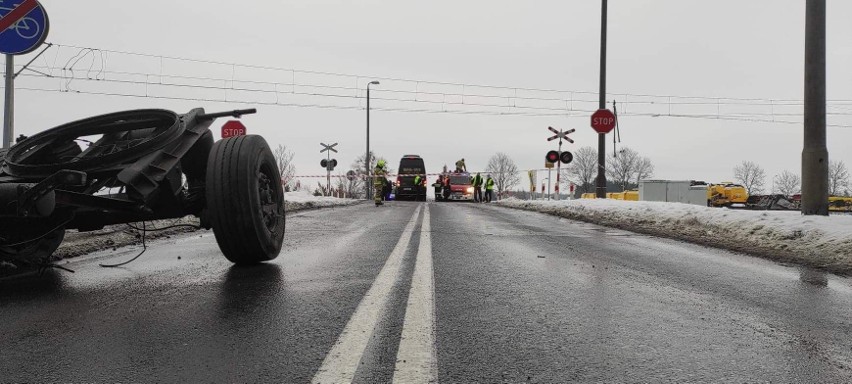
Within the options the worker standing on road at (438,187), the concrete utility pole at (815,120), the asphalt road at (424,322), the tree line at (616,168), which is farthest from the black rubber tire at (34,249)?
the tree line at (616,168)

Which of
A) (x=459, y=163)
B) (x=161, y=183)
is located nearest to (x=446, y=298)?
(x=161, y=183)

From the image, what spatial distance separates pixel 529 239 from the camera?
719 centimetres

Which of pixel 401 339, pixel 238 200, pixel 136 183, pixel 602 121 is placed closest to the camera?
pixel 401 339

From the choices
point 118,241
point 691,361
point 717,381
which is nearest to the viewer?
point 717,381

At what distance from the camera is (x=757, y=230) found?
7340 mm

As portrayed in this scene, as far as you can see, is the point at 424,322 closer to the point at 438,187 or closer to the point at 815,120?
the point at 815,120

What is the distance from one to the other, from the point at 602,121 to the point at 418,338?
15906mm

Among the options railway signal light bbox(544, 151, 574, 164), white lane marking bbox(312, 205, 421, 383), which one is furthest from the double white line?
railway signal light bbox(544, 151, 574, 164)

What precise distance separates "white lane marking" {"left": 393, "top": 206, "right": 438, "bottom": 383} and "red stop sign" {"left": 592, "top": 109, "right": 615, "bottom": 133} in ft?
47.0

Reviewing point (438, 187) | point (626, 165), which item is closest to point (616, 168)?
point (626, 165)

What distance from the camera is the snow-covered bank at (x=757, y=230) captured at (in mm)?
5704

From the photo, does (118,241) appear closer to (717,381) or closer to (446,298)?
(446,298)

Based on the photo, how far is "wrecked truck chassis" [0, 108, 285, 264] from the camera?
3.63 meters

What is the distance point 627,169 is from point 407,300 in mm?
101916
